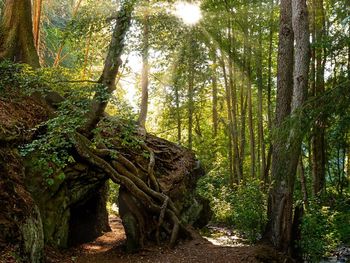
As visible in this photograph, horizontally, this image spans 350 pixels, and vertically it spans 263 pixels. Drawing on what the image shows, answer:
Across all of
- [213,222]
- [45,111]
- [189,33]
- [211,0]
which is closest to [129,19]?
[189,33]

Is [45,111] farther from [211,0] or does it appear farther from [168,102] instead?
[168,102]

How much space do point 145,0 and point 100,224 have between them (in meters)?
6.51

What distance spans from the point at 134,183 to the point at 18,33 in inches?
203

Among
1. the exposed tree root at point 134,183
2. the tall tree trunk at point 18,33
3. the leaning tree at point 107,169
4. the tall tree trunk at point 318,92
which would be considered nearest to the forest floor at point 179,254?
the leaning tree at point 107,169

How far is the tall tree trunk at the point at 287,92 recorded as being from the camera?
808 centimetres

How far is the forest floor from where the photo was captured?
25.5ft

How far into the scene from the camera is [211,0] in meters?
14.1

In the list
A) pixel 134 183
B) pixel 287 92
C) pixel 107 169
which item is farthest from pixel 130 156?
pixel 287 92

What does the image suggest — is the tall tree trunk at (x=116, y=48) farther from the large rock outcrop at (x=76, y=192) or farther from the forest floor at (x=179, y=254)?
the forest floor at (x=179, y=254)

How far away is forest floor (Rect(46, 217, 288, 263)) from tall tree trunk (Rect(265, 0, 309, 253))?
2.07ft

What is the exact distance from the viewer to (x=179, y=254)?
8.43m

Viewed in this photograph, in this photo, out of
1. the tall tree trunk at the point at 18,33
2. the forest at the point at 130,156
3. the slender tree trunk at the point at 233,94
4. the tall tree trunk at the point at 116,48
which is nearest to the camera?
the forest at the point at 130,156

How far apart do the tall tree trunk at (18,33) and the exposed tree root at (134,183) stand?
3154mm

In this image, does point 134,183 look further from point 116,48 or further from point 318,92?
point 318,92
